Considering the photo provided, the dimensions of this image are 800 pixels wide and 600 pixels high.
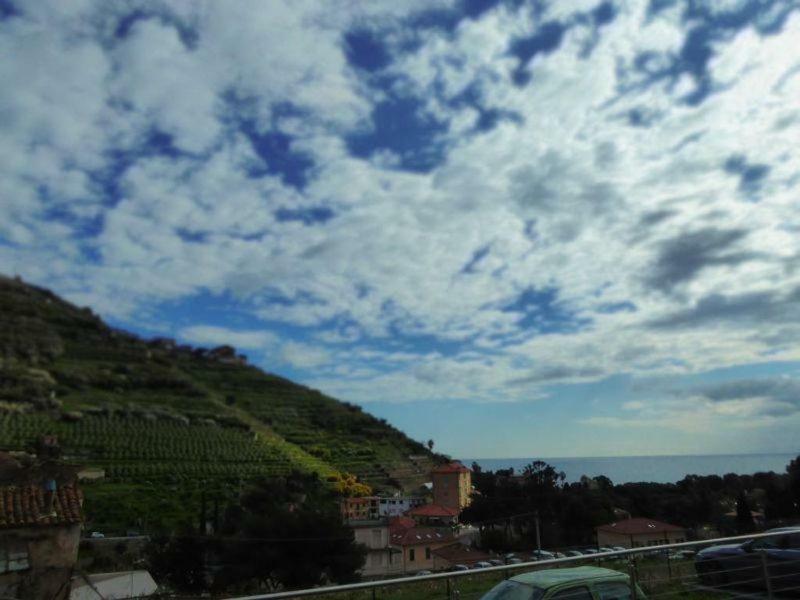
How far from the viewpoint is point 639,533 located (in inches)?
1196

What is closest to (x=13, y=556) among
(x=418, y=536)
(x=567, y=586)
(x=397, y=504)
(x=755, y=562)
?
(x=567, y=586)

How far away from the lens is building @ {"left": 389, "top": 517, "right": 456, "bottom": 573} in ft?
120

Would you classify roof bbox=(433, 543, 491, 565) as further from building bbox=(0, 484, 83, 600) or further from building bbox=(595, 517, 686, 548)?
building bbox=(0, 484, 83, 600)

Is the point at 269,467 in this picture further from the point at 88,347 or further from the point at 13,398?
the point at 88,347

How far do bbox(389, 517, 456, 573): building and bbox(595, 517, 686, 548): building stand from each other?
9.23m

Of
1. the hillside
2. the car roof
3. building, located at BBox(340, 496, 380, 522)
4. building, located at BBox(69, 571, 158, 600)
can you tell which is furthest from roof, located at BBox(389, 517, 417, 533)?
the car roof

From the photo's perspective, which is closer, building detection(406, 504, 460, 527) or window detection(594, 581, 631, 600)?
window detection(594, 581, 631, 600)

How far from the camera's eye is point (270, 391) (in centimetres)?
12538

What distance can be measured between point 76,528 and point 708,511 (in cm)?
3605

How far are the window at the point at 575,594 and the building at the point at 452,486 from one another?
1630 inches

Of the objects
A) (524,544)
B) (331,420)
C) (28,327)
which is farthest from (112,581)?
(28,327)

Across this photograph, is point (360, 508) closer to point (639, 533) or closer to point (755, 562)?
point (639, 533)

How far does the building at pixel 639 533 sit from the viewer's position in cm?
3033

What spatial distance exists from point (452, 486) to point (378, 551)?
11.7 meters
